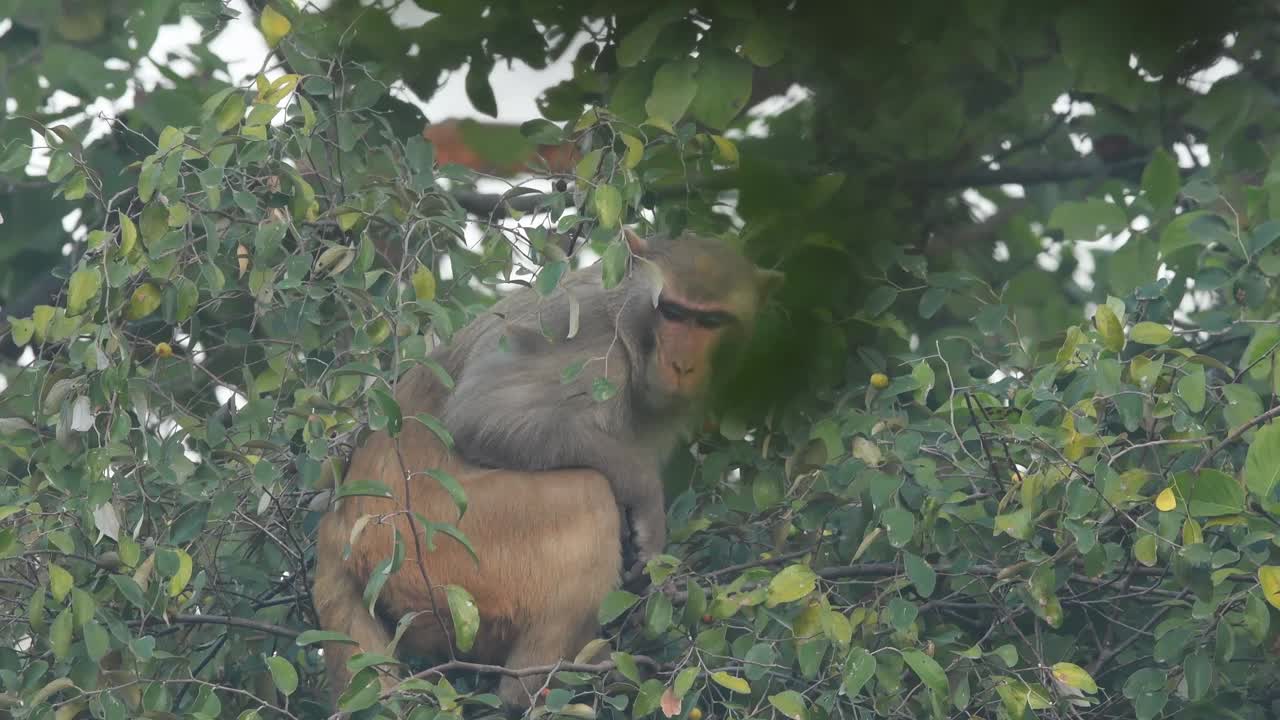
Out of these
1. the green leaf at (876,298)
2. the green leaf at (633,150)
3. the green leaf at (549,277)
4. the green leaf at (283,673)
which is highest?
the green leaf at (876,298)

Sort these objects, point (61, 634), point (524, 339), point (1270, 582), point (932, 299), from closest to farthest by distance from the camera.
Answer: point (1270, 582) → point (61, 634) → point (932, 299) → point (524, 339)

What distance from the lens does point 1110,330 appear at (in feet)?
11.1

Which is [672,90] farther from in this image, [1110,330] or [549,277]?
[1110,330]

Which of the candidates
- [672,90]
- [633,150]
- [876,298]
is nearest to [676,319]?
[633,150]

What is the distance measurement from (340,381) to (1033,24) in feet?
8.86

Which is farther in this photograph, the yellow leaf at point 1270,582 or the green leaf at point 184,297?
the green leaf at point 184,297

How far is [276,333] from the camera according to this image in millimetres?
3885

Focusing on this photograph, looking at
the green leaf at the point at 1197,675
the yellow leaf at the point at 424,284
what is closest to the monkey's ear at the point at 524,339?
the yellow leaf at the point at 424,284

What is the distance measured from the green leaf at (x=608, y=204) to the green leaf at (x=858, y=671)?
1.08 metres

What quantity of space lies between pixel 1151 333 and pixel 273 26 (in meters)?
2.31

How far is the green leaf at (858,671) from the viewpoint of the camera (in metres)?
3.05

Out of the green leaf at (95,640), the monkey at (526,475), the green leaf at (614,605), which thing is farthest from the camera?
the monkey at (526,475)

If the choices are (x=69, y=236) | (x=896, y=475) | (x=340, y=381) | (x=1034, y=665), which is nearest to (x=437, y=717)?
(x=340, y=381)

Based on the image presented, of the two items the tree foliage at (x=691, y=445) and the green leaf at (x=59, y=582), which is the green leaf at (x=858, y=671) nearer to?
the tree foliage at (x=691, y=445)
